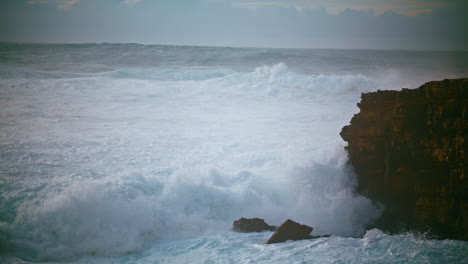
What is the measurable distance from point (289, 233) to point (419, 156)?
1947 mm

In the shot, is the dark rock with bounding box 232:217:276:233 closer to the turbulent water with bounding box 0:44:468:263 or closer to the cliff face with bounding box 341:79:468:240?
the turbulent water with bounding box 0:44:468:263

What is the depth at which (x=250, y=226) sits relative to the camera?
400cm

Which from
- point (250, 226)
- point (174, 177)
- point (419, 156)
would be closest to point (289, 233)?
point (250, 226)

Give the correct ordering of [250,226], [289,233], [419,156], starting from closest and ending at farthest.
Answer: [289,233], [419,156], [250,226]

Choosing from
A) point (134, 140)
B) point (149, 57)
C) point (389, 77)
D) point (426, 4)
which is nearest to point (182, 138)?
point (134, 140)

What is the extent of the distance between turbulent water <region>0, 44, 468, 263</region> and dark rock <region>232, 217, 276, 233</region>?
0.13 m

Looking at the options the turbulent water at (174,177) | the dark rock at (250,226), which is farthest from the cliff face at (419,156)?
the dark rock at (250,226)

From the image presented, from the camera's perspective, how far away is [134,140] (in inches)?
271

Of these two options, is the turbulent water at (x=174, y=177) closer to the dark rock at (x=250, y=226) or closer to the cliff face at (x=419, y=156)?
the dark rock at (x=250, y=226)

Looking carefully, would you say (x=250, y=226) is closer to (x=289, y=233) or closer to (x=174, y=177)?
(x=289, y=233)

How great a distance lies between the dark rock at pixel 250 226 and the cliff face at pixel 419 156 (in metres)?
1.54

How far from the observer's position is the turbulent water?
11.3 ft

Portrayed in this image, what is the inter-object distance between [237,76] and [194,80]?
7.08 ft

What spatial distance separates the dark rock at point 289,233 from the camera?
3.54 metres
